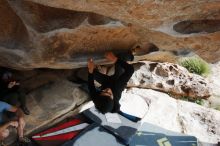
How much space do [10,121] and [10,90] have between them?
1.50ft

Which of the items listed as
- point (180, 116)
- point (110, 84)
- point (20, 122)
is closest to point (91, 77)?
point (110, 84)

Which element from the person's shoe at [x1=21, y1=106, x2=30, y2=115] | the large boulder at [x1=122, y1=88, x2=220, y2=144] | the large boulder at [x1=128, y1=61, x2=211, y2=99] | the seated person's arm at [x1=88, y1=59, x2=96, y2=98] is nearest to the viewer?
the seated person's arm at [x1=88, y1=59, x2=96, y2=98]

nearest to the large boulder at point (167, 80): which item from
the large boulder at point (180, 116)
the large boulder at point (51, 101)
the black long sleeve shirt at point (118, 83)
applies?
the large boulder at point (180, 116)

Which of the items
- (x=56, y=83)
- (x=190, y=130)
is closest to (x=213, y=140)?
(x=190, y=130)

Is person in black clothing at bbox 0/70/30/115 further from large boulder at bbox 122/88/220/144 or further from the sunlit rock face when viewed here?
large boulder at bbox 122/88/220/144

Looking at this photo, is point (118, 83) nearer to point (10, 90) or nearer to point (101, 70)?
point (101, 70)

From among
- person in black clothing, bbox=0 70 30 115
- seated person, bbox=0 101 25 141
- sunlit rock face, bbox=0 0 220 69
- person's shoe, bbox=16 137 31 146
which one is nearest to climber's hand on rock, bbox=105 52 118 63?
sunlit rock face, bbox=0 0 220 69

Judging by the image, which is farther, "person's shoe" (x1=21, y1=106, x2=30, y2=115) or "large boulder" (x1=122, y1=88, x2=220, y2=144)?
"large boulder" (x1=122, y1=88, x2=220, y2=144)

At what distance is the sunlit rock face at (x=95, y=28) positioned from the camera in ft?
13.3

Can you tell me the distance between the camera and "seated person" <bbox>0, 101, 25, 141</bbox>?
5.56 meters

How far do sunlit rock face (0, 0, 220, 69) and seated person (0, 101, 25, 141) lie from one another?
25.1 inches

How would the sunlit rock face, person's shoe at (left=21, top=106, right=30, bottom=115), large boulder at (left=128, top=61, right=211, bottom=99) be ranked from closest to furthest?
the sunlit rock face
person's shoe at (left=21, top=106, right=30, bottom=115)
large boulder at (left=128, top=61, right=211, bottom=99)

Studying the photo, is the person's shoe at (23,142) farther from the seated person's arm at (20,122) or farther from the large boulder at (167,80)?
the large boulder at (167,80)

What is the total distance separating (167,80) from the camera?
27.5ft
